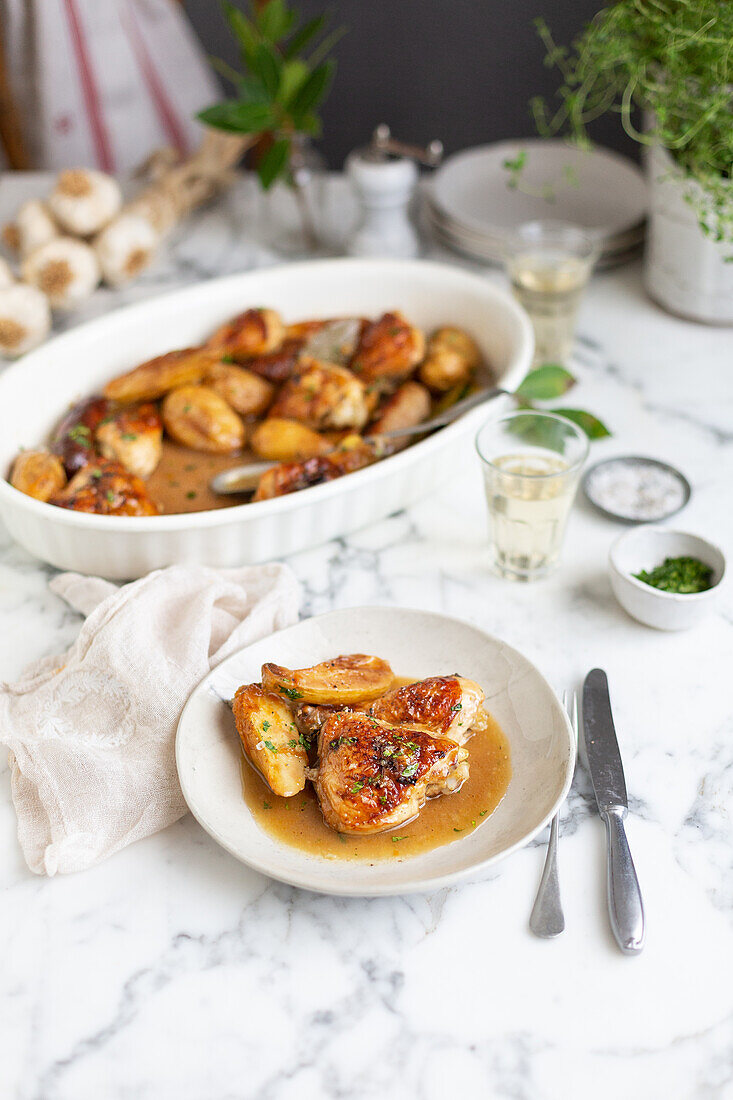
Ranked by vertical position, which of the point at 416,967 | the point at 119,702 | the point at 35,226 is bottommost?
the point at 416,967

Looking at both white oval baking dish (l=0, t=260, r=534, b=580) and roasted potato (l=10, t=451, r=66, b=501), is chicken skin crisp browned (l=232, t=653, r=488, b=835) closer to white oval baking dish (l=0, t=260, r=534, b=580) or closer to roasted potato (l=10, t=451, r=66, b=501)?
white oval baking dish (l=0, t=260, r=534, b=580)

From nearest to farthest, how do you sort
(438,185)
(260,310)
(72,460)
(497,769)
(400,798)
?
(400,798) < (497,769) < (72,460) < (260,310) < (438,185)

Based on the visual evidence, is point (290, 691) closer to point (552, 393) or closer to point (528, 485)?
point (528, 485)

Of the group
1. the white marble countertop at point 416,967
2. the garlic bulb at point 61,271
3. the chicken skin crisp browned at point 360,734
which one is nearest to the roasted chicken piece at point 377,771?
the chicken skin crisp browned at point 360,734

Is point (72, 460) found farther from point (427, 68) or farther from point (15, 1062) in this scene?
point (427, 68)

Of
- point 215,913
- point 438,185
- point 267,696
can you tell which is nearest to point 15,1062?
point 215,913

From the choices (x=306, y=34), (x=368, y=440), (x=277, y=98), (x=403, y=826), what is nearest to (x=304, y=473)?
(x=368, y=440)
